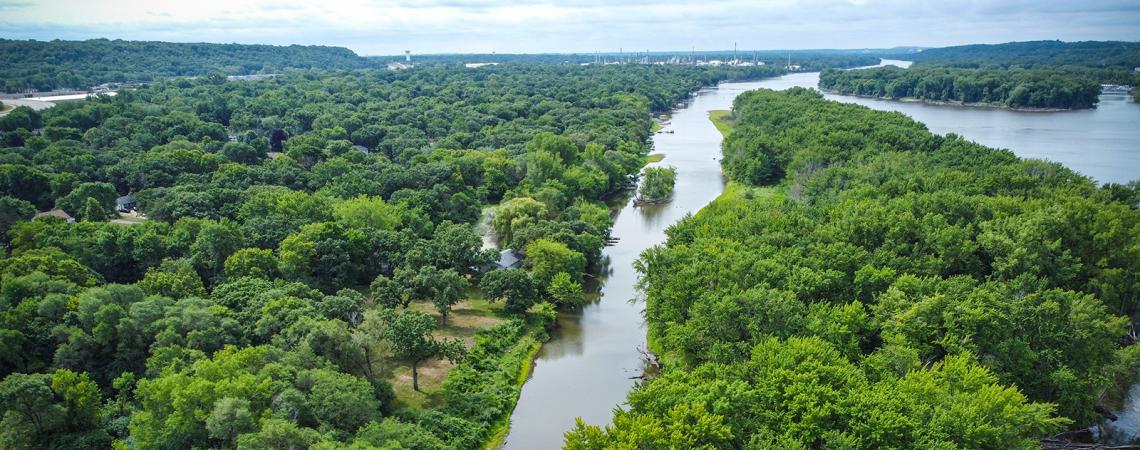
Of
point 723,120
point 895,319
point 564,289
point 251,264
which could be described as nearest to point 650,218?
point 564,289

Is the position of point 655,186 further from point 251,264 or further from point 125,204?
point 125,204

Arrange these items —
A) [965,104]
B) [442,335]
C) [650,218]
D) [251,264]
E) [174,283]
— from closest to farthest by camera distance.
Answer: [174,283] → [442,335] → [251,264] → [650,218] → [965,104]

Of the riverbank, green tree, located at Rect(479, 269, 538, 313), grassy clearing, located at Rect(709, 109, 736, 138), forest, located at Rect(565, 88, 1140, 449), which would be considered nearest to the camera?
forest, located at Rect(565, 88, 1140, 449)

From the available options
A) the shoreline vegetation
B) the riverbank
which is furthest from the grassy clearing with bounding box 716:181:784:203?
the riverbank

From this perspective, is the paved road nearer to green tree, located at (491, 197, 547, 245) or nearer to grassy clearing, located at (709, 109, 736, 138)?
green tree, located at (491, 197, 547, 245)

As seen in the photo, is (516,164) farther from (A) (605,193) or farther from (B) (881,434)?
(B) (881,434)

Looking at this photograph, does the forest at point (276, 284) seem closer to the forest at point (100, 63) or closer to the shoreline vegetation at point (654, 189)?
the shoreline vegetation at point (654, 189)

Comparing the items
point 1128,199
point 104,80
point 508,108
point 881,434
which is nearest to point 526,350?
point 881,434
